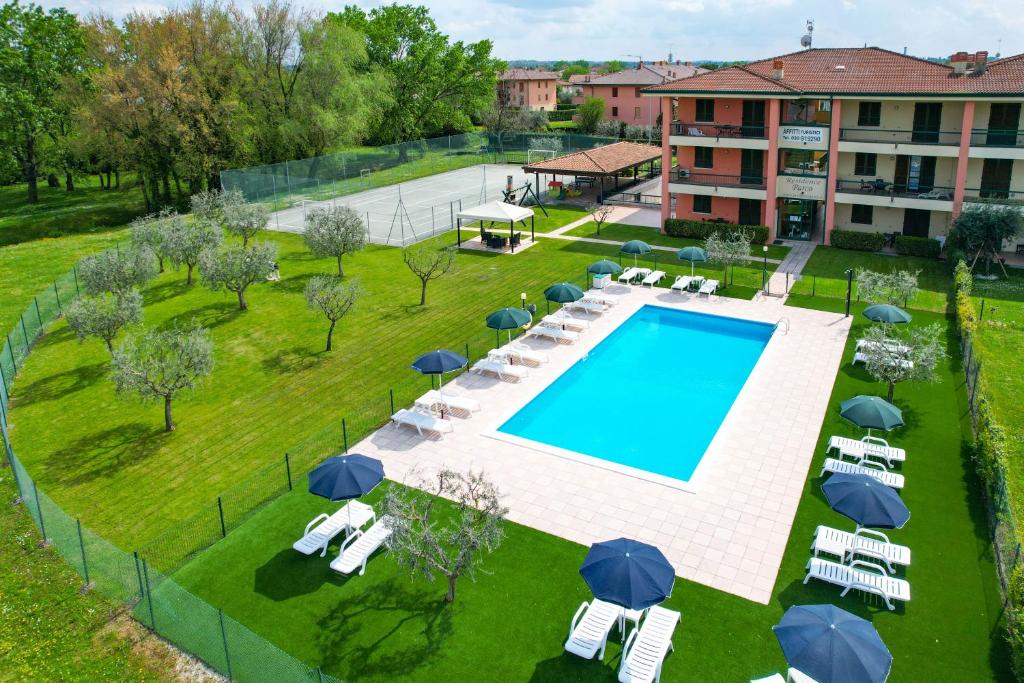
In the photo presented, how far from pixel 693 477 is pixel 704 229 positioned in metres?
23.5

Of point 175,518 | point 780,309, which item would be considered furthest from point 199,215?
point 780,309

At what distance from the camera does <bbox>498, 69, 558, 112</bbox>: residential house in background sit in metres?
107

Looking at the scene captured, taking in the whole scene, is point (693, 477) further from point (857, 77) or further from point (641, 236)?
point (857, 77)

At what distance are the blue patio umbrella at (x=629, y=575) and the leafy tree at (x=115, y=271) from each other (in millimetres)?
21336

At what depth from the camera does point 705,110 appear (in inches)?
1590

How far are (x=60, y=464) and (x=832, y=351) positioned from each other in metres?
23.5

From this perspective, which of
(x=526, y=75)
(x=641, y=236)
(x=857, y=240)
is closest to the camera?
(x=857, y=240)

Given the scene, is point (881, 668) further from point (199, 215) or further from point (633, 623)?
point (199, 215)

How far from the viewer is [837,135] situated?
36.4m

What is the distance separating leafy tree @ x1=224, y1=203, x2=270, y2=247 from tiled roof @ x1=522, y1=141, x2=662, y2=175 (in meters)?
18.2

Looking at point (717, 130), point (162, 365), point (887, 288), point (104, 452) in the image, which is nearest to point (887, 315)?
point (887, 288)

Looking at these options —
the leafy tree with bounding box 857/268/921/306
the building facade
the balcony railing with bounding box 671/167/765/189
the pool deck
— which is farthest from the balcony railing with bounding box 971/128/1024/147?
the pool deck

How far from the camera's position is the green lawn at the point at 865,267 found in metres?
30.5

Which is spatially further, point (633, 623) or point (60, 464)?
point (60, 464)
